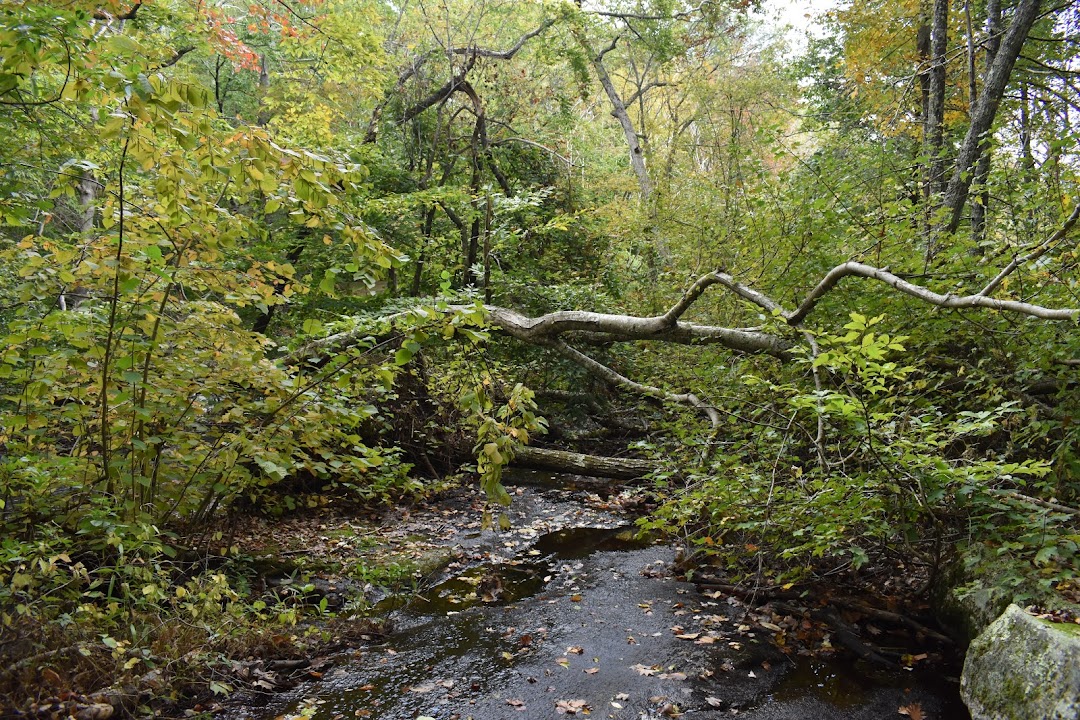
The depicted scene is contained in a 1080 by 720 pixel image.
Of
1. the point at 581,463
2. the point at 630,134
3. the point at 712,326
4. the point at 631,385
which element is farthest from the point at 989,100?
the point at 630,134

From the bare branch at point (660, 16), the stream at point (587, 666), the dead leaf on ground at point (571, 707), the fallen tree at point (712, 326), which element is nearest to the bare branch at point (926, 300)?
the fallen tree at point (712, 326)

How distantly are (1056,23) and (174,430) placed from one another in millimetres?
13686

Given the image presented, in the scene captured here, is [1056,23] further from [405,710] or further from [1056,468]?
[405,710]

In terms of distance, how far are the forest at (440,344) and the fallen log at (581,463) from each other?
64mm

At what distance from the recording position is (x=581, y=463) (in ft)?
29.6

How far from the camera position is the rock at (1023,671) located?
8.83 ft

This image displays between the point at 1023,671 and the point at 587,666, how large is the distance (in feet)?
8.02

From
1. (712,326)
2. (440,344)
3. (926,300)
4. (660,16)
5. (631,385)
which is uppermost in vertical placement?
(660,16)

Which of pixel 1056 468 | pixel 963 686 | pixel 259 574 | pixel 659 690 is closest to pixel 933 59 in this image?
pixel 1056 468

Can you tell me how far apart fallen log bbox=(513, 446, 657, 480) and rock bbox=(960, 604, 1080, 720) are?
5.18 meters

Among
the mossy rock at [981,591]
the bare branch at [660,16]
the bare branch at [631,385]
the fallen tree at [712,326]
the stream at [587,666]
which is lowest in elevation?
the stream at [587,666]

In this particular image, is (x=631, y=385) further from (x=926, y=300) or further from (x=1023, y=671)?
(x=1023, y=671)

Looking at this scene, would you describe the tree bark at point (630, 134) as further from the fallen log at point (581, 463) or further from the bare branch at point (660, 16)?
the fallen log at point (581, 463)

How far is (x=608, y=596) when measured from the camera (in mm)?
5309
